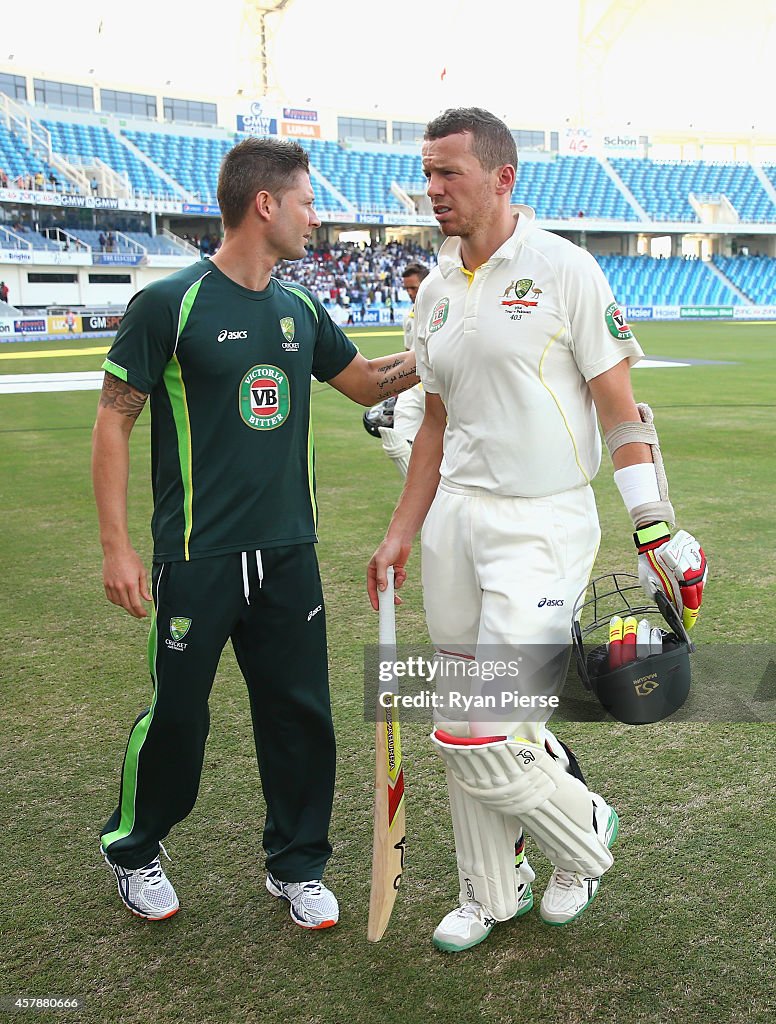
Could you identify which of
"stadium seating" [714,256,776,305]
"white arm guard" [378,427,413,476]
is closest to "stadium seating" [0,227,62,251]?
"white arm guard" [378,427,413,476]

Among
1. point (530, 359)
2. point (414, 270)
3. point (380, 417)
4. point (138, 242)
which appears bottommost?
point (138, 242)

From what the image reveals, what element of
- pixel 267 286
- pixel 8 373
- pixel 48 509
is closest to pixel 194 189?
pixel 8 373

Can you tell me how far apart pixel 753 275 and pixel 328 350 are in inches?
2308

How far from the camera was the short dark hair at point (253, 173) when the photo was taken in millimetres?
2840

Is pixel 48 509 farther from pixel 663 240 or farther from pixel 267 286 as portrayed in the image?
pixel 663 240

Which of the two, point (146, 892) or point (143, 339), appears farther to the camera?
point (146, 892)

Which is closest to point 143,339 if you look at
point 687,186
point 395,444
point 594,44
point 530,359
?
point 530,359

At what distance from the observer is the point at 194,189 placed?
1955 inches

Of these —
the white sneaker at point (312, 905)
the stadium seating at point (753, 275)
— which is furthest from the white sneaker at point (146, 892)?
the stadium seating at point (753, 275)

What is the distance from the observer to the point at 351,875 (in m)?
3.26

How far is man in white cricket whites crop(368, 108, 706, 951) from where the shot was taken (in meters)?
2.65

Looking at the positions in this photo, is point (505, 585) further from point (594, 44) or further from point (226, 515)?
point (594, 44)

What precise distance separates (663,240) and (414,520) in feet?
215

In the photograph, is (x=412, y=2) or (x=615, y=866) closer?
(x=615, y=866)
